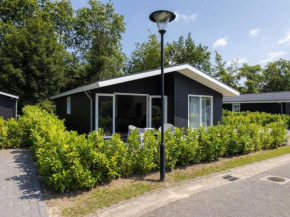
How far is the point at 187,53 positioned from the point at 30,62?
19.5m

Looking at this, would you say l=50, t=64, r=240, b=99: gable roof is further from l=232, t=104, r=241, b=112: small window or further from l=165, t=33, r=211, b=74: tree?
l=165, t=33, r=211, b=74: tree

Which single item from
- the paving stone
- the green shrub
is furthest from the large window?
the paving stone

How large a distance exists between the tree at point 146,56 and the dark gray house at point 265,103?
10540 millimetres

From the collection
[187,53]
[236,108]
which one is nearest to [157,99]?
[236,108]

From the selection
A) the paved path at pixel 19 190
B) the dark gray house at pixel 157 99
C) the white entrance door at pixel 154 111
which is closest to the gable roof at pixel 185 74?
the dark gray house at pixel 157 99

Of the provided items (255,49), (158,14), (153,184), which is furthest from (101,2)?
(153,184)

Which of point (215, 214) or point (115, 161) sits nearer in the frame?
point (215, 214)

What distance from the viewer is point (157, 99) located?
30.9ft

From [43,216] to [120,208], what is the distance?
3.70 ft

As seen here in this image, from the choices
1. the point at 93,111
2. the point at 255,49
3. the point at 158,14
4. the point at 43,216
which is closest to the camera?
the point at 43,216

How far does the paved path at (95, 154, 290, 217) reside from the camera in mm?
3023

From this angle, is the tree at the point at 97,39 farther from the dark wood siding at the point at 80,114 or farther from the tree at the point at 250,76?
the tree at the point at 250,76

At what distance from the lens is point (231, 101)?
71.1 feet

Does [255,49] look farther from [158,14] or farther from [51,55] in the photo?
[51,55]
